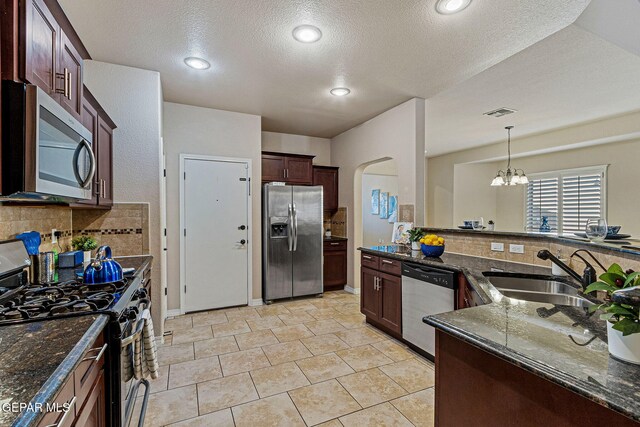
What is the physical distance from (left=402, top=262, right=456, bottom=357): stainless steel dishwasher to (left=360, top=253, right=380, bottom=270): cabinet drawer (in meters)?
0.45

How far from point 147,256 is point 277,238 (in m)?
1.79

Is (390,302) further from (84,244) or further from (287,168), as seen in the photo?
(84,244)

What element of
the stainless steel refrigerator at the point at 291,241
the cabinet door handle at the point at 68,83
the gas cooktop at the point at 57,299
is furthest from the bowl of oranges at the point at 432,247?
the cabinet door handle at the point at 68,83

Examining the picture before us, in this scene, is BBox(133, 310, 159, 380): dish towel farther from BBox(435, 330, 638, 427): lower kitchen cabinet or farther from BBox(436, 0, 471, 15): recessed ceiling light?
BBox(436, 0, 471, 15): recessed ceiling light

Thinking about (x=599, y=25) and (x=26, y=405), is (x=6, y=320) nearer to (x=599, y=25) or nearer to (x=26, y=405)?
(x=26, y=405)

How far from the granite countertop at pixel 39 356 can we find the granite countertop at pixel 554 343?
1256mm

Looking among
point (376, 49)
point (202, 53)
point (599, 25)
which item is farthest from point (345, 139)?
point (599, 25)

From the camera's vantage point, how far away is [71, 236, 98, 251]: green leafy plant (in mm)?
2554

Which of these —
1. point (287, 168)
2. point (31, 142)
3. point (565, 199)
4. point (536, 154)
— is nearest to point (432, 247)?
point (287, 168)

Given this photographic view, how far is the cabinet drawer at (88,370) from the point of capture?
101 cm

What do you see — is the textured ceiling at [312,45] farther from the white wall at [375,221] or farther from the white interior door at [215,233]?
the white wall at [375,221]

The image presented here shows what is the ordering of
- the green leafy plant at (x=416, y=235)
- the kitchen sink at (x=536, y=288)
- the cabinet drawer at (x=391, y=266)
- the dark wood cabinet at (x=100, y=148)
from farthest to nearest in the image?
the green leafy plant at (x=416, y=235)
the cabinet drawer at (x=391, y=266)
the dark wood cabinet at (x=100, y=148)
the kitchen sink at (x=536, y=288)

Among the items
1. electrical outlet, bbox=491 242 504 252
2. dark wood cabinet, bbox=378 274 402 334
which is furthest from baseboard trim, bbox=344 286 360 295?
electrical outlet, bbox=491 242 504 252

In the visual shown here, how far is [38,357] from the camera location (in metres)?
0.91
